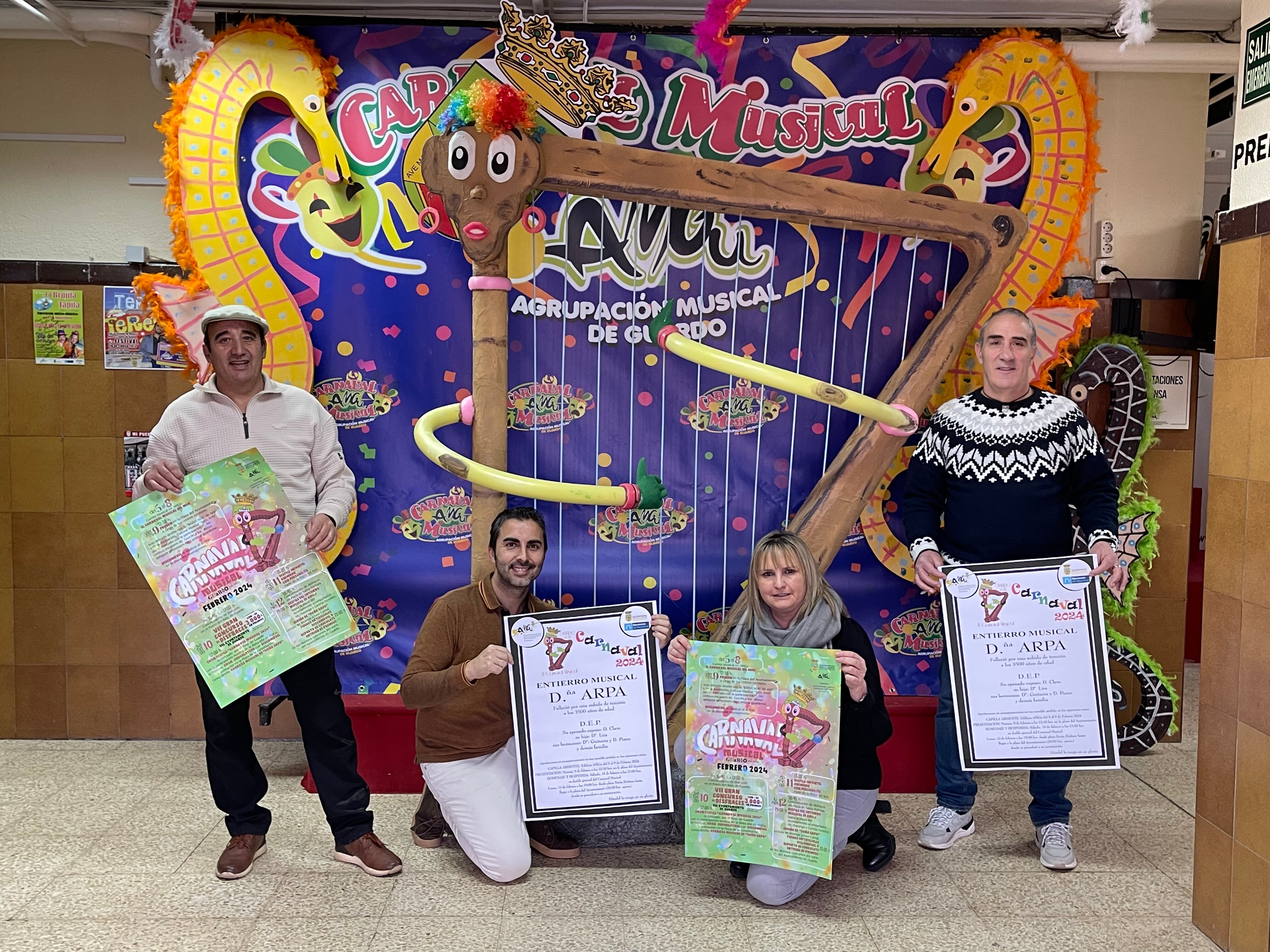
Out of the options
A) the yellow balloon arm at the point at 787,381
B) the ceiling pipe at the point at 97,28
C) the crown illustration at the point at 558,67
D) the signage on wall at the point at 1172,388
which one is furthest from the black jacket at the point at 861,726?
the ceiling pipe at the point at 97,28

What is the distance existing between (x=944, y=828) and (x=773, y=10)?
240cm

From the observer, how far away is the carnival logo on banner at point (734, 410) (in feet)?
10.6

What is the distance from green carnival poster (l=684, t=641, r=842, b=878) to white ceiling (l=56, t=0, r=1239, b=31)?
1.97 metres

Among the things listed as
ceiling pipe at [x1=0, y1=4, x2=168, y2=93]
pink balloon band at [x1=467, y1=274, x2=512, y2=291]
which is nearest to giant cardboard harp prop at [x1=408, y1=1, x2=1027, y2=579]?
pink balloon band at [x1=467, y1=274, x2=512, y2=291]

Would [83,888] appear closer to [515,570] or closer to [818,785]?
[515,570]

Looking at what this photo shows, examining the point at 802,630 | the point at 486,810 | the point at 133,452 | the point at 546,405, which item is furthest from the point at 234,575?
the point at 802,630

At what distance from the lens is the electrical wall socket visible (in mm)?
3408

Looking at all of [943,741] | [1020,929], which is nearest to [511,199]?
[943,741]

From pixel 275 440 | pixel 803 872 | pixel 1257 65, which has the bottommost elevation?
pixel 803 872

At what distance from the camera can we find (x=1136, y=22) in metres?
2.84

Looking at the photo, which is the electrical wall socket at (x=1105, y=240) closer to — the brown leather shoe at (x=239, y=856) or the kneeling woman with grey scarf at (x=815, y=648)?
the kneeling woman with grey scarf at (x=815, y=648)

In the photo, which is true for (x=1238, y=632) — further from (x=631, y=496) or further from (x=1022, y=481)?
(x=631, y=496)

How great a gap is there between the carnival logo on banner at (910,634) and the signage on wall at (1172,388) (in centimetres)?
103

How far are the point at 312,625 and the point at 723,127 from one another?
1878 millimetres
